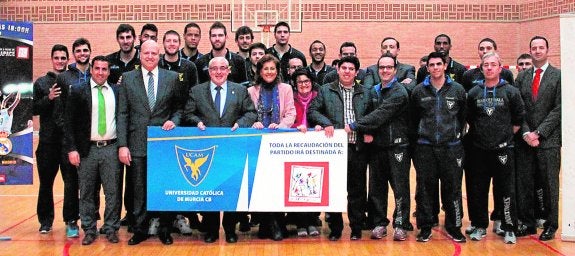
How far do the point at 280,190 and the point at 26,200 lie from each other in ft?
16.1

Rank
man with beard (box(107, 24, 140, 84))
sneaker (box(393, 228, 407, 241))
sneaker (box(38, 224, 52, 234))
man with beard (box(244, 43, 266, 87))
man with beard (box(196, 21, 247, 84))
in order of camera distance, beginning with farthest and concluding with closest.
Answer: man with beard (box(196, 21, 247, 84)) → man with beard (box(244, 43, 266, 87)) → man with beard (box(107, 24, 140, 84)) → sneaker (box(38, 224, 52, 234)) → sneaker (box(393, 228, 407, 241))

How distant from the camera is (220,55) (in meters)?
8.01

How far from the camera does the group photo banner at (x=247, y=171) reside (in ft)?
22.7

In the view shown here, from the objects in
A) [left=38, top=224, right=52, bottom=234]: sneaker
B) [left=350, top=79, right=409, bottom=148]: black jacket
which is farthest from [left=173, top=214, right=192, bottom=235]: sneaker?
[left=350, top=79, right=409, bottom=148]: black jacket

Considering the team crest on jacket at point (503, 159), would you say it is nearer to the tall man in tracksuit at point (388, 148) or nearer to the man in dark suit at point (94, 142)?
the tall man in tracksuit at point (388, 148)

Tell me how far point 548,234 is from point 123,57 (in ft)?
16.8

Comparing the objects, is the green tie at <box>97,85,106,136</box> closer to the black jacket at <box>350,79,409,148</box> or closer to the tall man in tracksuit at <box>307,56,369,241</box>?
the tall man in tracksuit at <box>307,56,369,241</box>

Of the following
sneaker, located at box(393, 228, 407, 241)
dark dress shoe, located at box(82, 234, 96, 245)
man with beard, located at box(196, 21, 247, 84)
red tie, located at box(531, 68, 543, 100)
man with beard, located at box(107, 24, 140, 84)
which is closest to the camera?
dark dress shoe, located at box(82, 234, 96, 245)

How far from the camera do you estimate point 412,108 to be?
23.7ft

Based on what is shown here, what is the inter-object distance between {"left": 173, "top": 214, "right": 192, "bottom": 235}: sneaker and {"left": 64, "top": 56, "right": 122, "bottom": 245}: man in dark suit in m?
0.76

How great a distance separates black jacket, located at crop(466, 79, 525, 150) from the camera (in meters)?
6.96

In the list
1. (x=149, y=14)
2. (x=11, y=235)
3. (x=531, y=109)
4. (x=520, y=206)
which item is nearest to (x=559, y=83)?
(x=531, y=109)

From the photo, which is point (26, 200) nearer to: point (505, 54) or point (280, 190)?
point (280, 190)

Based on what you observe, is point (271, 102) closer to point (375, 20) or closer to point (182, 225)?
point (182, 225)
